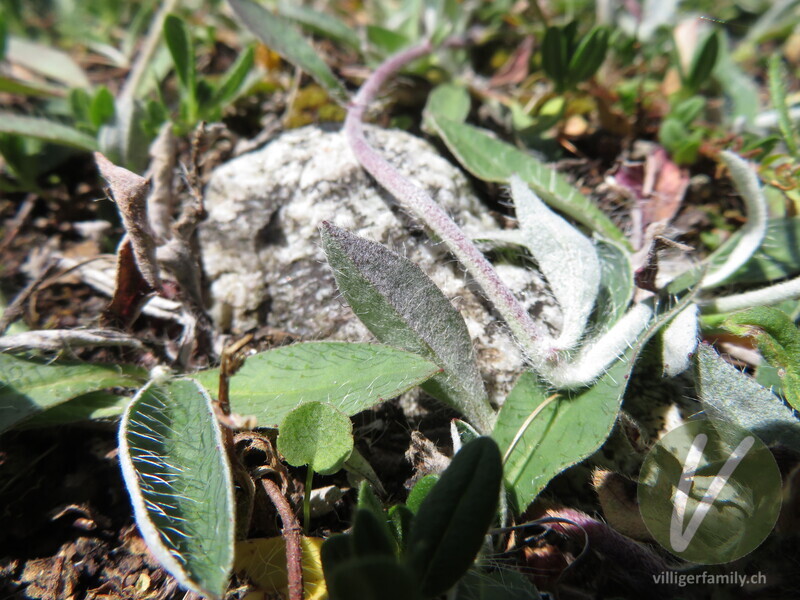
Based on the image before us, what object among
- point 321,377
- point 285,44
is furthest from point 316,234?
point 285,44

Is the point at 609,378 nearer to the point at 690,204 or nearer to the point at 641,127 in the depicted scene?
the point at 690,204

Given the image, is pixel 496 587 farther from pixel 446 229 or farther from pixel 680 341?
pixel 446 229

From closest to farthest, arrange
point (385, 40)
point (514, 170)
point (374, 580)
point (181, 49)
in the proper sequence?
point (374, 580) < point (514, 170) < point (181, 49) < point (385, 40)

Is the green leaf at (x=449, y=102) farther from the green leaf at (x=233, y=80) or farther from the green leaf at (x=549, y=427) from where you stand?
the green leaf at (x=549, y=427)

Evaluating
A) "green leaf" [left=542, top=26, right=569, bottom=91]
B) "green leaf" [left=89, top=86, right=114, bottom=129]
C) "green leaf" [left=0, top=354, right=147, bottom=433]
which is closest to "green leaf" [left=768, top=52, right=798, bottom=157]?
"green leaf" [left=542, top=26, right=569, bottom=91]

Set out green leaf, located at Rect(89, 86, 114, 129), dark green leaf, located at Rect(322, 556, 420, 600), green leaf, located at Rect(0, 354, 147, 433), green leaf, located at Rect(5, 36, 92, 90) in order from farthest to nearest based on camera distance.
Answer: green leaf, located at Rect(5, 36, 92, 90)
green leaf, located at Rect(89, 86, 114, 129)
green leaf, located at Rect(0, 354, 147, 433)
dark green leaf, located at Rect(322, 556, 420, 600)

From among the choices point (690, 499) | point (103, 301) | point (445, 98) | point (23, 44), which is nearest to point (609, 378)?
point (690, 499)

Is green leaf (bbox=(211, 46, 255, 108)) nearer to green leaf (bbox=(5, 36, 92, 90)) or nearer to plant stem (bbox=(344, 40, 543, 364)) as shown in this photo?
plant stem (bbox=(344, 40, 543, 364))

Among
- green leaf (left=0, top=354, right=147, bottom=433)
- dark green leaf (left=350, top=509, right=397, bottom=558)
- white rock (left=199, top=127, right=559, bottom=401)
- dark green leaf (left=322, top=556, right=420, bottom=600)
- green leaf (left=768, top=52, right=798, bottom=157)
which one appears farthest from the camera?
green leaf (left=768, top=52, right=798, bottom=157)
